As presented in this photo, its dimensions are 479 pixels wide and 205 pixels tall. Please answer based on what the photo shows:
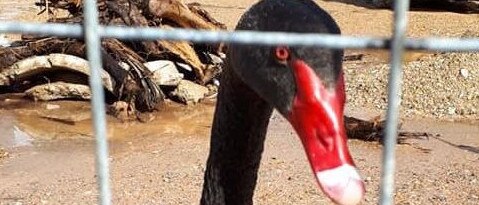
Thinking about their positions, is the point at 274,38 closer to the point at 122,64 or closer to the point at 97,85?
the point at 97,85

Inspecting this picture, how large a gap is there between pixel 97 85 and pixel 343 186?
0.37 meters

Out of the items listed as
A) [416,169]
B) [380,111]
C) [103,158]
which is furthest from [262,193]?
[103,158]

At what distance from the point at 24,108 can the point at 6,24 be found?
4.80 m

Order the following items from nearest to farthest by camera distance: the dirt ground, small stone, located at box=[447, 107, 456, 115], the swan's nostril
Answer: the swan's nostril → the dirt ground → small stone, located at box=[447, 107, 456, 115]

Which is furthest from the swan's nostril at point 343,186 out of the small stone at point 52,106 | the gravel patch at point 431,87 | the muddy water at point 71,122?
the small stone at point 52,106

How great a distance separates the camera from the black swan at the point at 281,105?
3.84ft

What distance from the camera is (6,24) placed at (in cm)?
96

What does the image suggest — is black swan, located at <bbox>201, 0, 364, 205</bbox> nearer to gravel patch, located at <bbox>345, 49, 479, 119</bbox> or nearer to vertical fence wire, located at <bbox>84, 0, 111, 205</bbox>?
vertical fence wire, located at <bbox>84, 0, 111, 205</bbox>

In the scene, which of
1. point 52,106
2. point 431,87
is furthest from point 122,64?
point 431,87

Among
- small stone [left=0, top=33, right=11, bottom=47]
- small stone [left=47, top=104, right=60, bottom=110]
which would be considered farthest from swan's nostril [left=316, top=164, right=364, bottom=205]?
small stone [left=0, top=33, right=11, bottom=47]

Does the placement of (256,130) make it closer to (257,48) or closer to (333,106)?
(257,48)

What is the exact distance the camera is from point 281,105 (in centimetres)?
143

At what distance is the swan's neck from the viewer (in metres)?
1.93

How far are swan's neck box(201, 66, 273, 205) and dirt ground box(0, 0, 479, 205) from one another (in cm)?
169
